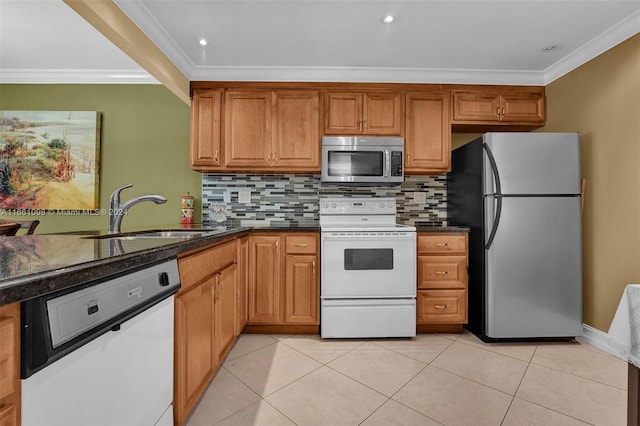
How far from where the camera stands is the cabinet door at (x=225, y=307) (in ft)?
5.45

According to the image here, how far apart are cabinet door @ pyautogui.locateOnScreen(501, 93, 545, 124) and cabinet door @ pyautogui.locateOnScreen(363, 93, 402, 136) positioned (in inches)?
40.2

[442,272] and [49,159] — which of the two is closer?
[442,272]

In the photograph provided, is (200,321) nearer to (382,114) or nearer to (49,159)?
(382,114)

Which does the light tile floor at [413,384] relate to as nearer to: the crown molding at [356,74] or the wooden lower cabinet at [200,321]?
the wooden lower cabinet at [200,321]

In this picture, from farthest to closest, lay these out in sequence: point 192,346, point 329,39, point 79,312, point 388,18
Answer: point 329,39, point 388,18, point 192,346, point 79,312

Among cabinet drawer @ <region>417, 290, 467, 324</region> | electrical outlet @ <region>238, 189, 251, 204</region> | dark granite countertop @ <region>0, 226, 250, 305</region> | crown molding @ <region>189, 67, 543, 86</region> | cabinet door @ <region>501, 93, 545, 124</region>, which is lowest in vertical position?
cabinet drawer @ <region>417, 290, 467, 324</region>

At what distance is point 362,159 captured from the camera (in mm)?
2713

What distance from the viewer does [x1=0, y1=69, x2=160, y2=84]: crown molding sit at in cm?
296

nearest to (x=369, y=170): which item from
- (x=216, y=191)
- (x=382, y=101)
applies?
(x=382, y=101)

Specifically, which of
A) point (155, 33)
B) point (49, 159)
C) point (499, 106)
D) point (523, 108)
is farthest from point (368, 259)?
point (49, 159)

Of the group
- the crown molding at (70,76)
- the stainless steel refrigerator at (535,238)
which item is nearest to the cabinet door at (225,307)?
the stainless steel refrigerator at (535,238)

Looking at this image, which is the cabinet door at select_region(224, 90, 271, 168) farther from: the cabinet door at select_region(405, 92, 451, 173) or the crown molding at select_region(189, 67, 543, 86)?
the cabinet door at select_region(405, 92, 451, 173)

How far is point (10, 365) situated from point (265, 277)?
2.05 meters

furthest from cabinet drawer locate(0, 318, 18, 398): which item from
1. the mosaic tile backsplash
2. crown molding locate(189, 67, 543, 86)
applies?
crown molding locate(189, 67, 543, 86)
